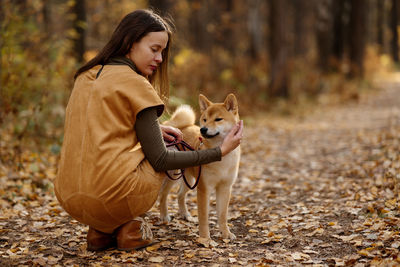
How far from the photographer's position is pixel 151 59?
10.8 feet

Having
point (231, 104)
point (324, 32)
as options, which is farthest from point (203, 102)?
point (324, 32)

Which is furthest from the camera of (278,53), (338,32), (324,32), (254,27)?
(338,32)

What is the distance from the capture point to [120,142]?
3082 millimetres

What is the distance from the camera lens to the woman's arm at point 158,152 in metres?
3.11

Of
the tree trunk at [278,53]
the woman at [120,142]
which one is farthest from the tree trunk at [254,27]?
the woman at [120,142]

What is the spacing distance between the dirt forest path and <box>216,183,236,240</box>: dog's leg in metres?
0.11

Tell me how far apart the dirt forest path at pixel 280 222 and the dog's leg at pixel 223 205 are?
0.37 ft

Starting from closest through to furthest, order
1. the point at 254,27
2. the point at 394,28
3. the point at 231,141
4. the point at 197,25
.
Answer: the point at 231,141
the point at 254,27
the point at 197,25
the point at 394,28

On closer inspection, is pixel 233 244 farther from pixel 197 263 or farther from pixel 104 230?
pixel 104 230

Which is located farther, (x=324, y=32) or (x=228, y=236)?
(x=324, y=32)

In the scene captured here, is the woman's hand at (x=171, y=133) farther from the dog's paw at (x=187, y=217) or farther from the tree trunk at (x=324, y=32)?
the tree trunk at (x=324, y=32)

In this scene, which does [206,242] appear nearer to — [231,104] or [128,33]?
[231,104]

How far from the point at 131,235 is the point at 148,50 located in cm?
153

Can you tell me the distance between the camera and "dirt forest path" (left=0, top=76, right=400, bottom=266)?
10.7ft
